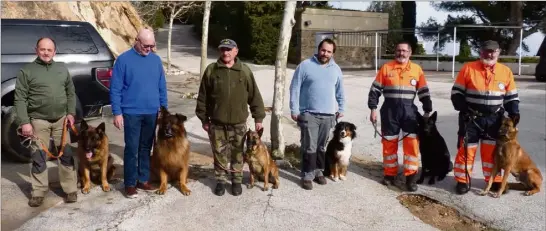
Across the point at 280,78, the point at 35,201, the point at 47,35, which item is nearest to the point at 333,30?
the point at 280,78

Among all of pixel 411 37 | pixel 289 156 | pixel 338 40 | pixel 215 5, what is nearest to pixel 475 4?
pixel 411 37

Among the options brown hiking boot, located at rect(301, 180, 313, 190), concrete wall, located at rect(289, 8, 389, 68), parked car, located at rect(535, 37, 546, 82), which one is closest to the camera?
brown hiking boot, located at rect(301, 180, 313, 190)

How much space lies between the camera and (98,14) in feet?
54.6

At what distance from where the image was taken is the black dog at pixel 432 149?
18.2 feet

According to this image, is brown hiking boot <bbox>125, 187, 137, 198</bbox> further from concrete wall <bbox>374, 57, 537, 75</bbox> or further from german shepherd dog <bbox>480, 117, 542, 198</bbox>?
concrete wall <bbox>374, 57, 537, 75</bbox>

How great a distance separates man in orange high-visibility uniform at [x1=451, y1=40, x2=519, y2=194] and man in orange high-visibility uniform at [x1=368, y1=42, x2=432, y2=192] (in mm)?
440

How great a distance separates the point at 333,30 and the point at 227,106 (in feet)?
74.4

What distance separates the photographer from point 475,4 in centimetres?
2403

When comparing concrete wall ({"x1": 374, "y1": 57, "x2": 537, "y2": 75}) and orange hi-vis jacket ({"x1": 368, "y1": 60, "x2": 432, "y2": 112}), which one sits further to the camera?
concrete wall ({"x1": 374, "y1": 57, "x2": 537, "y2": 75})

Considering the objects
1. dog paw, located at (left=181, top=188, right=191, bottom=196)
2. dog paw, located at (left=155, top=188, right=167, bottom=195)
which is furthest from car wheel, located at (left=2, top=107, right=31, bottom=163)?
dog paw, located at (left=181, top=188, right=191, bottom=196)

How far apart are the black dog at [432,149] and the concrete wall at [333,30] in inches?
767

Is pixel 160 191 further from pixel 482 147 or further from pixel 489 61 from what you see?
pixel 489 61

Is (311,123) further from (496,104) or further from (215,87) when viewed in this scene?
(496,104)

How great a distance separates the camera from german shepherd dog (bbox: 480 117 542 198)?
523cm
